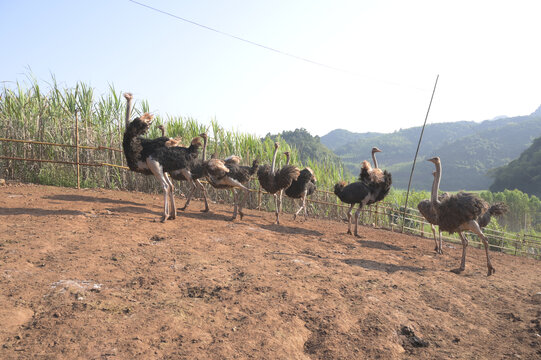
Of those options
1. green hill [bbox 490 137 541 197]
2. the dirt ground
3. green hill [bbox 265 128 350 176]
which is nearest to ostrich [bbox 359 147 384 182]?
the dirt ground

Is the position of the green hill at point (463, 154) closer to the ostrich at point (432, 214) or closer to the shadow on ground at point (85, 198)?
the ostrich at point (432, 214)

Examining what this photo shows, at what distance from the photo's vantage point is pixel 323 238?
8195mm

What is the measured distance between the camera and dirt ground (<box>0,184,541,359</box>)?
3.43m

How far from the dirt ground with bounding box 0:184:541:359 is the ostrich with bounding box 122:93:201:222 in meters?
0.81

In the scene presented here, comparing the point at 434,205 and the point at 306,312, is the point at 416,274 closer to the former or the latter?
the point at 434,205

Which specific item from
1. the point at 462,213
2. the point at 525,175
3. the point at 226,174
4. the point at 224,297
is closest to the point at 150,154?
the point at 226,174

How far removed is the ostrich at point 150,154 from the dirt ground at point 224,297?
2.67ft

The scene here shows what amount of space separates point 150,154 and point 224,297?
12.4ft

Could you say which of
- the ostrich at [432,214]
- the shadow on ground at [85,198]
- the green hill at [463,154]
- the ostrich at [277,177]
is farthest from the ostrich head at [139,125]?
the green hill at [463,154]

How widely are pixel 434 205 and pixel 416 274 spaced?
4.98 feet

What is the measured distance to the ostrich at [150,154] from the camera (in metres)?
7.10

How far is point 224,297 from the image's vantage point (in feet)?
14.1

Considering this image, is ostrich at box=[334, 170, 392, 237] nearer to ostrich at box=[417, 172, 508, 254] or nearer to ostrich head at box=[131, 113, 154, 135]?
ostrich at box=[417, 172, 508, 254]

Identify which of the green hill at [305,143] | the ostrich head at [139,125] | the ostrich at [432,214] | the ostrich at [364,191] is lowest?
the ostrich at [432,214]
